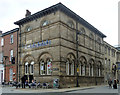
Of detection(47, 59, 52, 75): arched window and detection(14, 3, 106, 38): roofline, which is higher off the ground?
detection(14, 3, 106, 38): roofline

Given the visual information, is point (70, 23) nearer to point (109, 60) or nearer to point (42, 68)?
point (42, 68)

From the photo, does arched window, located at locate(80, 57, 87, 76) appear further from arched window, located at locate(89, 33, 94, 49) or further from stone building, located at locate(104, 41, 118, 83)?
stone building, located at locate(104, 41, 118, 83)

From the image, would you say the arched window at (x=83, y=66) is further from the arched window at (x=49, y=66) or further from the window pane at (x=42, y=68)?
the window pane at (x=42, y=68)

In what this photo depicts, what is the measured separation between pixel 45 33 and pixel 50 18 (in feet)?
7.28

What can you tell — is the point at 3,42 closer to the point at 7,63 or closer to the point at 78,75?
the point at 7,63

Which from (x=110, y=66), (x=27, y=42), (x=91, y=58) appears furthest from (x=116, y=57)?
(x=27, y=42)

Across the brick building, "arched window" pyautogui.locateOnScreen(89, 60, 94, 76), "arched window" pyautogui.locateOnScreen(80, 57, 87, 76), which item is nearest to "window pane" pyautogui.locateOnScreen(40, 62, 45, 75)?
the brick building

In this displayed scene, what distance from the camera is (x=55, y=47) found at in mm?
22469

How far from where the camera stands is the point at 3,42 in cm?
3247

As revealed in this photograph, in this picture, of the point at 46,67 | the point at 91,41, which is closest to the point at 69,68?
the point at 46,67

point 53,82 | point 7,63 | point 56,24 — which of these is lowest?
point 53,82

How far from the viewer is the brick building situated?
2892 cm

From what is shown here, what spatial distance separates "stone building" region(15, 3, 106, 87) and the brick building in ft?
5.03

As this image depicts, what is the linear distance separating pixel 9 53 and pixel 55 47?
459 inches
